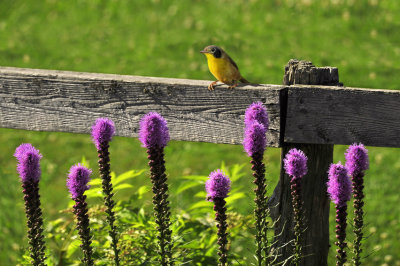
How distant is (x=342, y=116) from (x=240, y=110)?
61cm

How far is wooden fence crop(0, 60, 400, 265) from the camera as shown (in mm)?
3396

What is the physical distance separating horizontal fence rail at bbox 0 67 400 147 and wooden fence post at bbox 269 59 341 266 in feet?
0.35

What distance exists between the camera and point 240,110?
11.9 feet

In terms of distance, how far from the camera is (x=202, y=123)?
369 cm

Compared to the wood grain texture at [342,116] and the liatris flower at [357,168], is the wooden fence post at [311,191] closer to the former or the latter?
the wood grain texture at [342,116]

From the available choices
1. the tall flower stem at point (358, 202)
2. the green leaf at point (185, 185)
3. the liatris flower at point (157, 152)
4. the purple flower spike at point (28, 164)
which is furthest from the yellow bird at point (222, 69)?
the purple flower spike at point (28, 164)

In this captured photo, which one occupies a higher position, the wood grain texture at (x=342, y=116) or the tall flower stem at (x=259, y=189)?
the wood grain texture at (x=342, y=116)

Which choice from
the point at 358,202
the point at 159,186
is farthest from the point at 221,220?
the point at 358,202

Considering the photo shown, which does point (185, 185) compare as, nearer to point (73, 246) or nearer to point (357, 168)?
point (73, 246)

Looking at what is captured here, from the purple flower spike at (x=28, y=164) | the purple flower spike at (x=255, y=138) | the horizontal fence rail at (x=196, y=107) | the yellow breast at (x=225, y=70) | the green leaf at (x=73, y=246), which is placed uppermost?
the yellow breast at (x=225, y=70)

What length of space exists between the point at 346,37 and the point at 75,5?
610cm

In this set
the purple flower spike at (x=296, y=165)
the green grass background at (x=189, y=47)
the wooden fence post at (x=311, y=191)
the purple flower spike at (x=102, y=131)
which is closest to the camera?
the purple flower spike at (x=296, y=165)

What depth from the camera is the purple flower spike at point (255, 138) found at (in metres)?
2.85

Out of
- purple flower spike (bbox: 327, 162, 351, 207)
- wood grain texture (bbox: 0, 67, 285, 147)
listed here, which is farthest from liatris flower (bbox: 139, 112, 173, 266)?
purple flower spike (bbox: 327, 162, 351, 207)
